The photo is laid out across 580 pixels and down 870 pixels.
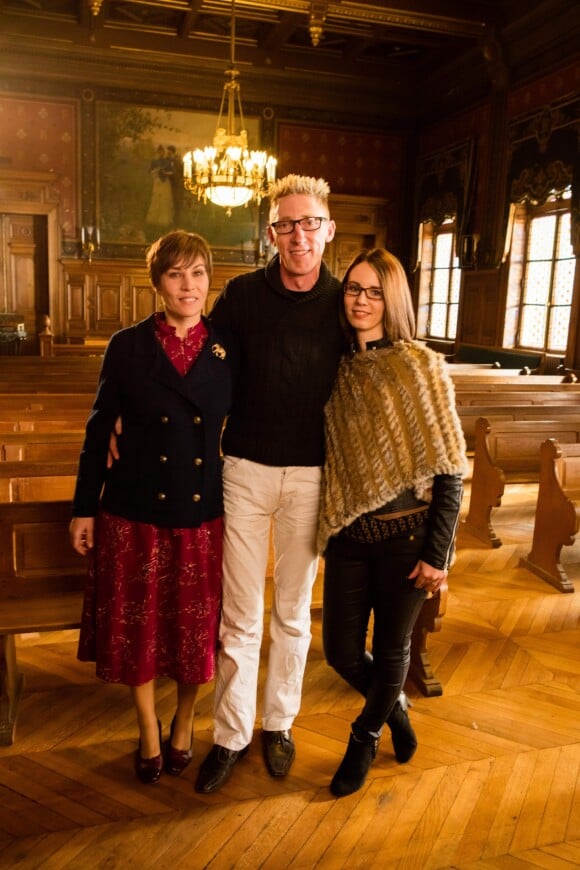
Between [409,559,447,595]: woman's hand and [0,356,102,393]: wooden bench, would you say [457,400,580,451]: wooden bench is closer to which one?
[0,356,102,393]: wooden bench

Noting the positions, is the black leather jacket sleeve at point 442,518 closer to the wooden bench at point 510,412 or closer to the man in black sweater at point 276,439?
the man in black sweater at point 276,439

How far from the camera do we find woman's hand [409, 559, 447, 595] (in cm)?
203

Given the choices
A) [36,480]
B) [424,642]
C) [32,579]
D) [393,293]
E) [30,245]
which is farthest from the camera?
[30,245]

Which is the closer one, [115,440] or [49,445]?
[115,440]

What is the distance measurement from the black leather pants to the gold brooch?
26.0 inches

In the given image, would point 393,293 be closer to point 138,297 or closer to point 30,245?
point 138,297

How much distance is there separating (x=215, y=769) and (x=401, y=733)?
64 centimetres

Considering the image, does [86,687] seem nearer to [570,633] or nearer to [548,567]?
[570,633]

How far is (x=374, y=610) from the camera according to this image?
2.18 metres

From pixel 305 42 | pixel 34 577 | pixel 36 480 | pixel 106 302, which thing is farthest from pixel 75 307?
pixel 34 577

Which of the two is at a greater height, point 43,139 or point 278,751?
point 43,139

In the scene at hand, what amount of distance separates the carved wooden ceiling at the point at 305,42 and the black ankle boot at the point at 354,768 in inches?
329

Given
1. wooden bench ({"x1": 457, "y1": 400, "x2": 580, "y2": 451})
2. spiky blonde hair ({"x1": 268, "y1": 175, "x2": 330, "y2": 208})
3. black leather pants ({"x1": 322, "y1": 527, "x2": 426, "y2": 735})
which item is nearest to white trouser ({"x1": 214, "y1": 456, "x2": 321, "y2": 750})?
black leather pants ({"x1": 322, "y1": 527, "x2": 426, "y2": 735})

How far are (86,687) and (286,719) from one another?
0.94m
